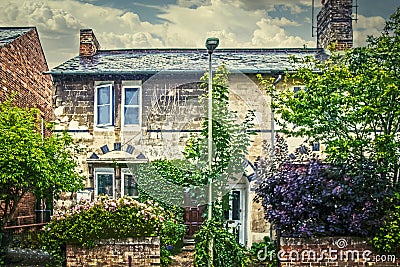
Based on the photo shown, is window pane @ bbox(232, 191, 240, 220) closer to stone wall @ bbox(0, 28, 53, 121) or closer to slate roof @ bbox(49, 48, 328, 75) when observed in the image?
slate roof @ bbox(49, 48, 328, 75)

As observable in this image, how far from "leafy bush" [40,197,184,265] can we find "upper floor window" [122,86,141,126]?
6.37 metres

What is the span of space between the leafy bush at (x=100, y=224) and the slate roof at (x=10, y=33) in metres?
8.12

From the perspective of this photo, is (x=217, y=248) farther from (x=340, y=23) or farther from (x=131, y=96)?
(x=340, y=23)

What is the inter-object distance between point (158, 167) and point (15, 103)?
7081mm

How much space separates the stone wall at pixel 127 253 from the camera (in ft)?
33.7

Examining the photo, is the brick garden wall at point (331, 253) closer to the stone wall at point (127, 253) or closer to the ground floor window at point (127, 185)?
the stone wall at point (127, 253)

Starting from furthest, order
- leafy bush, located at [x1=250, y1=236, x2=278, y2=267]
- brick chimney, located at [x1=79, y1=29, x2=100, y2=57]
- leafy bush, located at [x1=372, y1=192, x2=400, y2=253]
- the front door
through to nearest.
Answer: brick chimney, located at [x1=79, y1=29, x2=100, y2=57] → the front door → leafy bush, located at [x1=250, y1=236, x2=278, y2=267] → leafy bush, located at [x1=372, y1=192, x2=400, y2=253]

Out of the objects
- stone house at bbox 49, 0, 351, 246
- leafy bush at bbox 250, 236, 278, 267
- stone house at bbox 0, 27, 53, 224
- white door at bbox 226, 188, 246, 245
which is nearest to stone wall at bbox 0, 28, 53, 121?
stone house at bbox 0, 27, 53, 224

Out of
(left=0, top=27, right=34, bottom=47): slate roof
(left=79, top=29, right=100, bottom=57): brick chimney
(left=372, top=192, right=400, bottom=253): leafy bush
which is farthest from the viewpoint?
(left=79, top=29, right=100, bottom=57): brick chimney

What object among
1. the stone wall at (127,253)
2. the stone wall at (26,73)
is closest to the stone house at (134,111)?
the stone wall at (26,73)

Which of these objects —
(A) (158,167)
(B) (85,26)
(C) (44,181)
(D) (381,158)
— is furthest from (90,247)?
(B) (85,26)

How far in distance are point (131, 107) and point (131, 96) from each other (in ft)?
1.18

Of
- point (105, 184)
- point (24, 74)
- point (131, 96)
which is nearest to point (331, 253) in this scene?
point (105, 184)

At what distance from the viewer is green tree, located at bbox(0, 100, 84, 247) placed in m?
10.8
